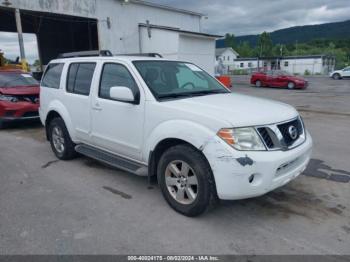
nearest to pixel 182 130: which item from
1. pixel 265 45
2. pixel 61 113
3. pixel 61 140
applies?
pixel 61 113

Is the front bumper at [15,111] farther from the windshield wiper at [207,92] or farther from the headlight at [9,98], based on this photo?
the windshield wiper at [207,92]

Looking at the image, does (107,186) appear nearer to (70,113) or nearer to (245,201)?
(70,113)

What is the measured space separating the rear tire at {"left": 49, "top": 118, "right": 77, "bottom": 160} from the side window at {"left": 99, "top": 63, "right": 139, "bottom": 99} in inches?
54.6

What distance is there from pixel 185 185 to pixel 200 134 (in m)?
0.67

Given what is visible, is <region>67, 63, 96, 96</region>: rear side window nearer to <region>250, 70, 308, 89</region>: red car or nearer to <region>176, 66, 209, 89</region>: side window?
<region>176, 66, 209, 89</region>: side window

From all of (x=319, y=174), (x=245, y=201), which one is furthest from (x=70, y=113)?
(x=319, y=174)

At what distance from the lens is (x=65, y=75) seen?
5395 mm

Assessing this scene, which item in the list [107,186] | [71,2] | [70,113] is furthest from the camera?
[71,2]

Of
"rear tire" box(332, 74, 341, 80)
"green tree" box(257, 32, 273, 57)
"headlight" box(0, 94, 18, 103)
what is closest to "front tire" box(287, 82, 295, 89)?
"rear tire" box(332, 74, 341, 80)

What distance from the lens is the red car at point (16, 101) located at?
839 cm

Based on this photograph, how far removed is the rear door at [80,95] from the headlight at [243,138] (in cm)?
253

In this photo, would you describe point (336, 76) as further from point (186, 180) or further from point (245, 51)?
point (245, 51)

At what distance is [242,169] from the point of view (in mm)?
2965

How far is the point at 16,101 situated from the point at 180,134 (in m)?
6.94
